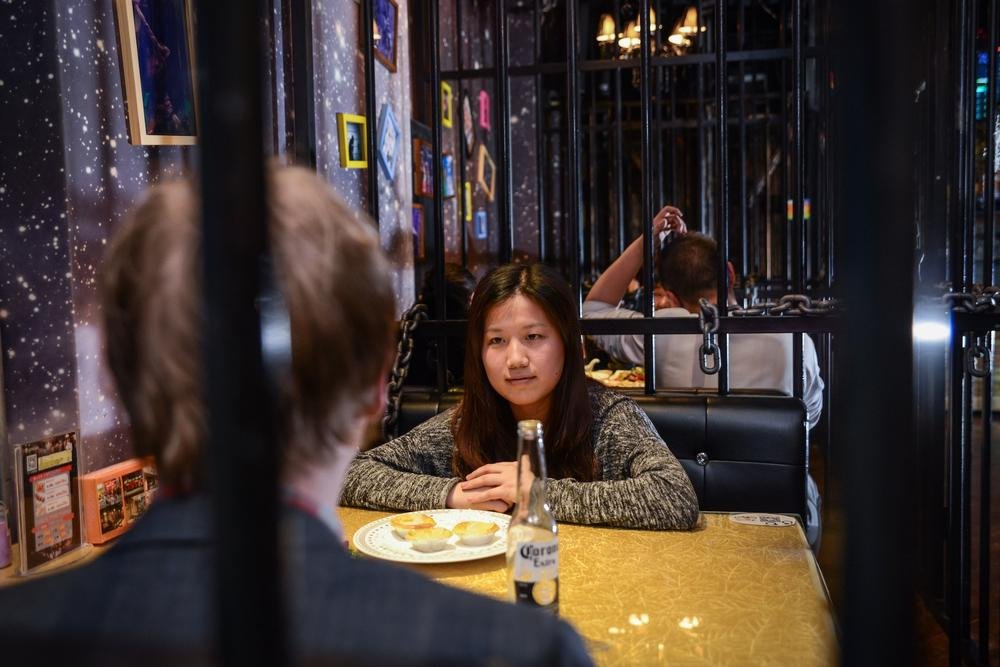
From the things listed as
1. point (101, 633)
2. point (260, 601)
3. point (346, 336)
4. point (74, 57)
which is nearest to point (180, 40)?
point (74, 57)

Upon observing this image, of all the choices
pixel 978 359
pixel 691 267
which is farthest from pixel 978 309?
pixel 691 267

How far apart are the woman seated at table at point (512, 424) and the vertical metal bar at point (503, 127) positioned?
383mm

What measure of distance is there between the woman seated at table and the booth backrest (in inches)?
5.0

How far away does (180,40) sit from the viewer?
6.02 feet

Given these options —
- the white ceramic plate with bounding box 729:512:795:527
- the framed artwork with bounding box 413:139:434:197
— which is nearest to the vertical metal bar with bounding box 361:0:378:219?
the white ceramic plate with bounding box 729:512:795:527

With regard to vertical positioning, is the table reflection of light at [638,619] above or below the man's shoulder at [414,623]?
below

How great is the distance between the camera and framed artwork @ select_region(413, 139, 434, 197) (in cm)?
408

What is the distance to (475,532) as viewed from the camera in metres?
1.43

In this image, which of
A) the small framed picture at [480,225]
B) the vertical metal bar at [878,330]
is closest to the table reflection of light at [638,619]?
the vertical metal bar at [878,330]

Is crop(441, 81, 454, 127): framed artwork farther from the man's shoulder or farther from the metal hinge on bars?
the man's shoulder

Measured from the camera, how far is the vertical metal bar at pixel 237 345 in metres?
0.38

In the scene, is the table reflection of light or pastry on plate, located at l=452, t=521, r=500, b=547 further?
pastry on plate, located at l=452, t=521, r=500, b=547

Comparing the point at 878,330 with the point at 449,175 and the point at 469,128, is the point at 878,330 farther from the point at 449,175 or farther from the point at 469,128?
the point at 469,128

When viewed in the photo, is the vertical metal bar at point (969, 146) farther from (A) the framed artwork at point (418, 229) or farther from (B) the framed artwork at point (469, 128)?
(B) the framed artwork at point (469, 128)
